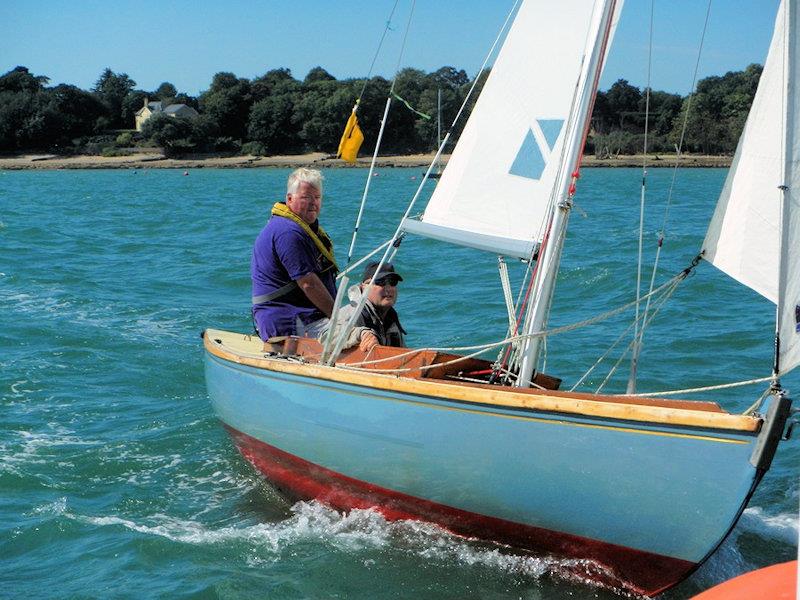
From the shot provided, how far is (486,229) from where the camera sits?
5.76 meters

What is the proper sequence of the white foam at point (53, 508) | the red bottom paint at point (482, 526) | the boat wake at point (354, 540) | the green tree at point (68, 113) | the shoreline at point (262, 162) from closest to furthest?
the red bottom paint at point (482, 526) < the boat wake at point (354, 540) < the white foam at point (53, 508) < the shoreline at point (262, 162) < the green tree at point (68, 113)

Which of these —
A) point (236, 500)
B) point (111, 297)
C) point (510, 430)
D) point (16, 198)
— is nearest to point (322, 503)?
point (236, 500)

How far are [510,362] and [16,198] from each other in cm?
3852

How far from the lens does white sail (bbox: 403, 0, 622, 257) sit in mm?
5625

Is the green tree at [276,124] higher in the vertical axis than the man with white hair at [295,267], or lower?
higher

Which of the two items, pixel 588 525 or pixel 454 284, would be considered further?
pixel 454 284

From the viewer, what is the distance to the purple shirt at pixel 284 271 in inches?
249

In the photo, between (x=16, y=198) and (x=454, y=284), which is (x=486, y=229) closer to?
(x=454, y=284)

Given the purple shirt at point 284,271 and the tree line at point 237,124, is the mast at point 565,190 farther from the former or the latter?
the tree line at point 237,124

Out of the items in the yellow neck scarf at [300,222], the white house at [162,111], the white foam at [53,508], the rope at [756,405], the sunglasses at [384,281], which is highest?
the white house at [162,111]

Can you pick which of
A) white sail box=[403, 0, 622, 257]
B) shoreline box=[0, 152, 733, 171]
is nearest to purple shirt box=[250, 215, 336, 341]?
white sail box=[403, 0, 622, 257]

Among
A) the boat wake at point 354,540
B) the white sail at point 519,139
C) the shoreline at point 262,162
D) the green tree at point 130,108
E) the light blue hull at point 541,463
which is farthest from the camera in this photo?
the green tree at point 130,108

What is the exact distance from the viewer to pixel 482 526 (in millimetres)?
5363

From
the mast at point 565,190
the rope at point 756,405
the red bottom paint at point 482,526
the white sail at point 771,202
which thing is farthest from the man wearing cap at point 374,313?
the rope at point 756,405
